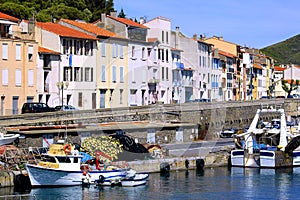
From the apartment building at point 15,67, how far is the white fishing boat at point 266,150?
1988cm

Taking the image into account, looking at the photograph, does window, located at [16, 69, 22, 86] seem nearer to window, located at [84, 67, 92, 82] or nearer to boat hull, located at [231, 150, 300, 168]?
window, located at [84, 67, 92, 82]

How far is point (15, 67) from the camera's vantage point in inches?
2532

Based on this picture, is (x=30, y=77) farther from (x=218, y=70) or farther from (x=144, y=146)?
(x=218, y=70)

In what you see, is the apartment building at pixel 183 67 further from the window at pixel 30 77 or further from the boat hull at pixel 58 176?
the boat hull at pixel 58 176

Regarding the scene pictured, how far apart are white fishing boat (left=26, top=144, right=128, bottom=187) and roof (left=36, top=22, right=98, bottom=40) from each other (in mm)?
27588

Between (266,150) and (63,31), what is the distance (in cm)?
2572

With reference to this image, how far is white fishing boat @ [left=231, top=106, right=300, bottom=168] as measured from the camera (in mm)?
53938

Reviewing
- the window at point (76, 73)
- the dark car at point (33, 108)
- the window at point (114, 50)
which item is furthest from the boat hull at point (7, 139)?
the window at point (114, 50)

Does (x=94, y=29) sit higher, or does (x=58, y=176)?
(x=94, y=29)

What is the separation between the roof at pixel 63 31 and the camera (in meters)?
68.6

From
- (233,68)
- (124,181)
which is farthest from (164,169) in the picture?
(233,68)

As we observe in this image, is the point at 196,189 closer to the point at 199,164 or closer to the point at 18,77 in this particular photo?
the point at 199,164

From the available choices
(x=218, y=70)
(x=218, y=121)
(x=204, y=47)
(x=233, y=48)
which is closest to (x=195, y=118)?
(x=218, y=121)

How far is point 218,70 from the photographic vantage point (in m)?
106
